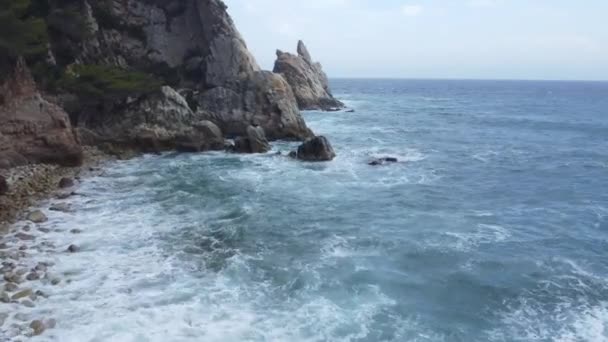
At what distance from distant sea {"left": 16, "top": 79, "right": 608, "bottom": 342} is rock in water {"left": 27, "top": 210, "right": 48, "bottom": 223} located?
0.50 metres

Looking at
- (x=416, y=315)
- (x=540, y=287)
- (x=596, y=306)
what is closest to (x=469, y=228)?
(x=540, y=287)

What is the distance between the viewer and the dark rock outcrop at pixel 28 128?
27.2m

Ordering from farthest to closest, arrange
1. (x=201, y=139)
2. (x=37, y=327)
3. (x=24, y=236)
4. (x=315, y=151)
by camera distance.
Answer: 1. (x=201, y=139)
2. (x=315, y=151)
3. (x=24, y=236)
4. (x=37, y=327)

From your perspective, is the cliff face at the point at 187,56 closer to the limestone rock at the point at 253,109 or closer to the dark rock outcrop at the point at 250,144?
the limestone rock at the point at 253,109

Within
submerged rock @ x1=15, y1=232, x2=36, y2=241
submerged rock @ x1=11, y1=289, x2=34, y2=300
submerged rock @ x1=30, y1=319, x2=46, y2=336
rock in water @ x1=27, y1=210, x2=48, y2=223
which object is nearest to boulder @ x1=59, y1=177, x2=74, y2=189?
rock in water @ x1=27, y1=210, x2=48, y2=223

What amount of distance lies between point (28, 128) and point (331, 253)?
18.3 meters

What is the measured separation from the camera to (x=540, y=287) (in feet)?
55.5

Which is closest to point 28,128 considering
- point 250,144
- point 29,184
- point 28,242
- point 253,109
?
point 29,184

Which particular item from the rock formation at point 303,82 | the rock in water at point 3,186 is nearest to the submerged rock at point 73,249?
the rock in water at point 3,186

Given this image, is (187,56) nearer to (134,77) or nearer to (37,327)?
(134,77)

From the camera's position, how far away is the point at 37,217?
69.3 ft

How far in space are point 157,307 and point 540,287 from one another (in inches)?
456

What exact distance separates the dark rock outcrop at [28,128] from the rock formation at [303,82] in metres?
48.0

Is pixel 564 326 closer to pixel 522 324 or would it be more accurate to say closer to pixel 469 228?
pixel 522 324
